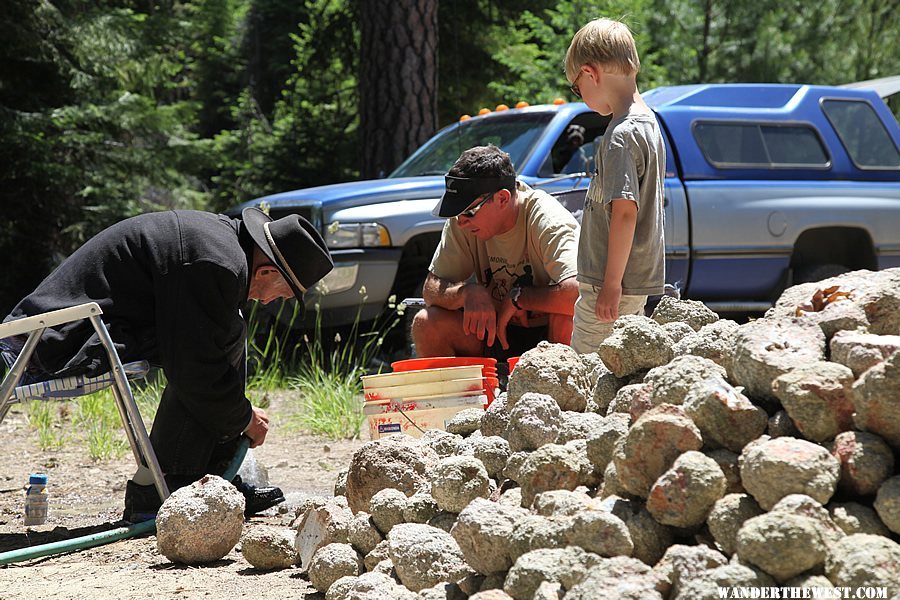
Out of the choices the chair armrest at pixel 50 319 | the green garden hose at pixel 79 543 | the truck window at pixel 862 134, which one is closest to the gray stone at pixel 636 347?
the chair armrest at pixel 50 319

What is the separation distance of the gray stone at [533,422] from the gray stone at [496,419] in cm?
21

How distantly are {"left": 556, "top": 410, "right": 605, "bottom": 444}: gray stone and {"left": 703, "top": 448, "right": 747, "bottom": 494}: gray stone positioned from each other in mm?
518

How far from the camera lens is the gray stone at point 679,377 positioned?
102 inches

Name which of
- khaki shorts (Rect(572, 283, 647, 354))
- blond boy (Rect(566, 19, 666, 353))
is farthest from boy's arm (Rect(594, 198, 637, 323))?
khaki shorts (Rect(572, 283, 647, 354))

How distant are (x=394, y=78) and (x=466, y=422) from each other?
248 inches

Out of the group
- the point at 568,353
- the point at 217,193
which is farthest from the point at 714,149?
the point at 217,193

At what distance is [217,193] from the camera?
15414mm

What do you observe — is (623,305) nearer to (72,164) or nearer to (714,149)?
(714,149)

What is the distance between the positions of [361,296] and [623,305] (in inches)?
105

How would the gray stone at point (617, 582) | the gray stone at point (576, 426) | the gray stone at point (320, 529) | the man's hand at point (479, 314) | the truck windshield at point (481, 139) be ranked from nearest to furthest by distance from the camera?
1. the gray stone at point (617, 582)
2. the gray stone at point (576, 426)
3. the gray stone at point (320, 529)
4. the man's hand at point (479, 314)
5. the truck windshield at point (481, 139)

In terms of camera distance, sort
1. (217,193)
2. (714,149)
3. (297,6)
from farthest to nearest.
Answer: (297,6), (217,193), (714,149)

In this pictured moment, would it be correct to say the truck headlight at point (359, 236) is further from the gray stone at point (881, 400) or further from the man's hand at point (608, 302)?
the gray stone at point (881, 400)

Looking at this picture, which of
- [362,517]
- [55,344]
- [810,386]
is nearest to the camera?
[810,386]

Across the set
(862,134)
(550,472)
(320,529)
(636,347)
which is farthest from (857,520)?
(862,134)
